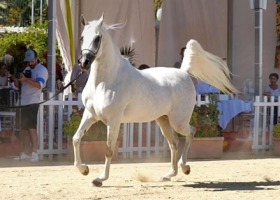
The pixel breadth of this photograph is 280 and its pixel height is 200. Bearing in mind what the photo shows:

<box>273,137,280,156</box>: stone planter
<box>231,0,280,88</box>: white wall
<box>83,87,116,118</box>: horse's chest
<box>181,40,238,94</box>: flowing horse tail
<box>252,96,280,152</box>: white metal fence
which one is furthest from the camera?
<box>231,0,280,88</box>: white wall

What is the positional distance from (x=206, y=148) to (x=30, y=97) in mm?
A: 3353

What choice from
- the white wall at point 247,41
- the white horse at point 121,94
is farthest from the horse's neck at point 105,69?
the white wall at point 247,41

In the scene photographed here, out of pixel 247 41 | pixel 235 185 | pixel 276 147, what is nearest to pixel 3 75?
pixel 276 147

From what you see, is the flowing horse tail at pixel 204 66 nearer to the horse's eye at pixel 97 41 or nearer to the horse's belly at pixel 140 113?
the horse's belly at pixel 140 113

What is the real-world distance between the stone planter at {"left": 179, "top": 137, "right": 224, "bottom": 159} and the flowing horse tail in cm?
225

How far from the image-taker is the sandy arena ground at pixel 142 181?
811 cm

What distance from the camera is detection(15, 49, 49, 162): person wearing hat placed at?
38.2 ft

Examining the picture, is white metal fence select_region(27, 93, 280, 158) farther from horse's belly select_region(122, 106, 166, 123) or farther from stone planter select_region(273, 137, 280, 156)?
horse's belly select_region(122, 106, 166, 123)

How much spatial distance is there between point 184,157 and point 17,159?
3.35 m

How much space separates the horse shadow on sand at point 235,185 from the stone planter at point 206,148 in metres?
3.34

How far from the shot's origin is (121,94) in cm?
891

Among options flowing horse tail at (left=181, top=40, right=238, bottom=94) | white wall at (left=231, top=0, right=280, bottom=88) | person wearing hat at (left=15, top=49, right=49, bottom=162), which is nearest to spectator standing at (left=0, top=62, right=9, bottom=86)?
person wearing hat at (left=15, top=49, right=49, bottom=162)

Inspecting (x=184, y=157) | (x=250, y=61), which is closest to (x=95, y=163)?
(x=184, y=157)

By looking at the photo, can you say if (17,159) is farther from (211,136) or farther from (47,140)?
(211,136)
